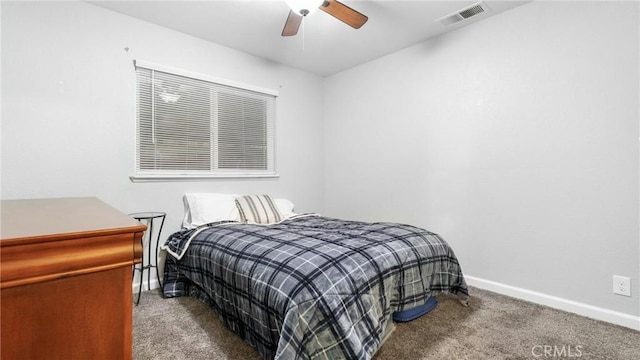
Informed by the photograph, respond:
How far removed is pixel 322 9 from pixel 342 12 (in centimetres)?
16

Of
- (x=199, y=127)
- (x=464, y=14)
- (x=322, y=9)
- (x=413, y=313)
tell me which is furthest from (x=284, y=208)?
(x=464, y=14)

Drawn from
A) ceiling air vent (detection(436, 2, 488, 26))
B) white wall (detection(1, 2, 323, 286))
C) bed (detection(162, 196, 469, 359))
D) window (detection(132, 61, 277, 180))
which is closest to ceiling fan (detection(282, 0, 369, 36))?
ceiling air vent (detection(436, 2, 488, 26))

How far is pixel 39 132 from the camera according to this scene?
2127mm

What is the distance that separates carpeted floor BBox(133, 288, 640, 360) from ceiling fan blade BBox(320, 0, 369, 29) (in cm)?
Result: 221

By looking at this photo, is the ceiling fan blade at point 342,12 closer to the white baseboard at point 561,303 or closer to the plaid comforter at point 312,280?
the plaid comforter at point 312,280

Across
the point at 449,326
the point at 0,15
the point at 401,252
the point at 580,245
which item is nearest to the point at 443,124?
the point at 580,245

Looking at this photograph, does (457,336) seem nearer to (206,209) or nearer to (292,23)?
(206,209)

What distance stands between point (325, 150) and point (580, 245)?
2.89 meters

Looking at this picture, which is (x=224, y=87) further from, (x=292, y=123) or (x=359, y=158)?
(x=359, y=158)

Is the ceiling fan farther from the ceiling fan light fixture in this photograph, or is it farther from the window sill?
the window sill

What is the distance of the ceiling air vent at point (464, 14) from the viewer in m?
2.41

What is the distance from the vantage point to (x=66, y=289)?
603 mm

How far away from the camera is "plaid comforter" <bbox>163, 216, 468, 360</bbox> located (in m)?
1.28

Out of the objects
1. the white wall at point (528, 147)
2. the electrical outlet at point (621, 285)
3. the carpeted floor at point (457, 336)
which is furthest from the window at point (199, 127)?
the electrical outlet at point (621, 285)
